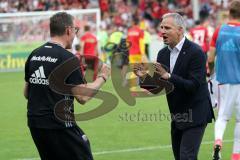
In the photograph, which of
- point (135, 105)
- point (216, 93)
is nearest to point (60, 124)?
point (216, 93)

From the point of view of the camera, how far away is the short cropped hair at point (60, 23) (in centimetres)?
702

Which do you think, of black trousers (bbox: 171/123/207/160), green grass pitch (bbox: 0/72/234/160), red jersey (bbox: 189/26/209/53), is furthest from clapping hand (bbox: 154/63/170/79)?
red jersey (bbox: 189/26/209/53)

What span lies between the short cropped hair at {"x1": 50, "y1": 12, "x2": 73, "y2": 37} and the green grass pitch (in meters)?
4.53

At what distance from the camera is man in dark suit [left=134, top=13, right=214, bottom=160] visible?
26.4 ft

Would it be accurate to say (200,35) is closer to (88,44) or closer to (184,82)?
(88,44)

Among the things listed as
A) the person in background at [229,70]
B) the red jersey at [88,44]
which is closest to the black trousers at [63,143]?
the person in background at [229,70]

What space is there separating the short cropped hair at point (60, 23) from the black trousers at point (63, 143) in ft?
3.32

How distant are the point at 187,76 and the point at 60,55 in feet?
5.96

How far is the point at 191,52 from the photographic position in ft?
26.6

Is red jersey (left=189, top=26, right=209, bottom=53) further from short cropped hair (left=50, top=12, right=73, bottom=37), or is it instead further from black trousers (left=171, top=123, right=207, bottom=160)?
short cropped hair (left=50, top=12, right=73, bottom=37)

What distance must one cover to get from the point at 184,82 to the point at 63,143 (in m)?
1.69

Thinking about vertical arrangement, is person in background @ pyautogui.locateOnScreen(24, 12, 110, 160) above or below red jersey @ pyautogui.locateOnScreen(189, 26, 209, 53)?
above

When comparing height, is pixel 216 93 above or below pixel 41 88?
below

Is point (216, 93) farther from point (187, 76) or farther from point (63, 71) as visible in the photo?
point (63, 71)
